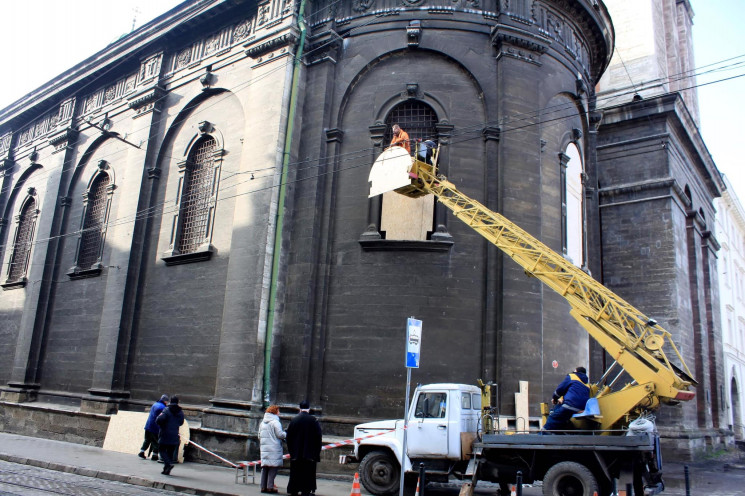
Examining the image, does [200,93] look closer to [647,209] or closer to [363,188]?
[363,188]

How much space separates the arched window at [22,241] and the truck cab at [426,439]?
2013 centimetres

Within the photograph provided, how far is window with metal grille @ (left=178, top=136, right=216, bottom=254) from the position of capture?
61.5 ft

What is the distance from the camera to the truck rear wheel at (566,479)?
9086mm

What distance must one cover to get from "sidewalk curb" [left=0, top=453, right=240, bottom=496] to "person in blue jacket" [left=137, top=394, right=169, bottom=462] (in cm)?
192

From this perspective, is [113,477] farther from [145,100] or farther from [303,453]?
[145,100]

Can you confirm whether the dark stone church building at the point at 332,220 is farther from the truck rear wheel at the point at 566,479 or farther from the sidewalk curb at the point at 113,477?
the truck rear wheel at the point at 566,479

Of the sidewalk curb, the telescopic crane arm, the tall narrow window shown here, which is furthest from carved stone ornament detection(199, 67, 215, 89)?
the sidewalk curb

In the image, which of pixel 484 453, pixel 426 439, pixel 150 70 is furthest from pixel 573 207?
pixel 150 70

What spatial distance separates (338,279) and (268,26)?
7.77 metres

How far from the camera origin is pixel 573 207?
18.5 metres

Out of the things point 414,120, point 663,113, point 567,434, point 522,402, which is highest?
point 663,113

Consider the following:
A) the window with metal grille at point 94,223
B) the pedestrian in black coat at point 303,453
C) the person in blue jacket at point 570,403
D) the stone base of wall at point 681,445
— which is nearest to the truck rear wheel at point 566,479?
the person in blue jacket at point 570,403

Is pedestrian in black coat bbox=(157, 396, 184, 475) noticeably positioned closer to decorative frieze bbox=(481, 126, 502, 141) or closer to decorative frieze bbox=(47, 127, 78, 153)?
decorative frieze bbox=(481, 126, 502, 141)

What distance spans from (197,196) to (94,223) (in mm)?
6039
